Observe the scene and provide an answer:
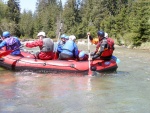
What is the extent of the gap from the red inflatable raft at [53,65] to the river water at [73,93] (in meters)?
0.21

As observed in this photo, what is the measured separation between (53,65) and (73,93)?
2920mm

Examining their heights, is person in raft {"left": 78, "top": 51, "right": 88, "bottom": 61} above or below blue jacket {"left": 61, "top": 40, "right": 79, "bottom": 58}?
below

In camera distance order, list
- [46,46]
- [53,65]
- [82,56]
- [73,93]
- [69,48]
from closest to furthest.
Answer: [73,93] → [53,65] → [46,46] → [69,48] → [82,56]

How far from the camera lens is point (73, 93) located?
25.3ft

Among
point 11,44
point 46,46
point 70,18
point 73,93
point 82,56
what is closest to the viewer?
point 73,93

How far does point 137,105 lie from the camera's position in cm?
672

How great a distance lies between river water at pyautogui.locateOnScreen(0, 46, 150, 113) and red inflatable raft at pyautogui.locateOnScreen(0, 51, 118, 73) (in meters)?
A: 0.21

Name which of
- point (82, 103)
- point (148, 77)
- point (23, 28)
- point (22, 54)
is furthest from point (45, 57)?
point (23, 28)

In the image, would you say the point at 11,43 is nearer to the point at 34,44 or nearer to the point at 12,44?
the point at 12,44

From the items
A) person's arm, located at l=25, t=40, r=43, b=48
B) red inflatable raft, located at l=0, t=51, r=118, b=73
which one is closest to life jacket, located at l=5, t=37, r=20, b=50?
red inflatable raft, located at l=0, t=51, r=118, b=73

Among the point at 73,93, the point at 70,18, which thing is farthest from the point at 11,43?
the point at 70,18

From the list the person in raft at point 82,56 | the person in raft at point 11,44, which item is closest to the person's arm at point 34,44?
the person in raft at point 11,44

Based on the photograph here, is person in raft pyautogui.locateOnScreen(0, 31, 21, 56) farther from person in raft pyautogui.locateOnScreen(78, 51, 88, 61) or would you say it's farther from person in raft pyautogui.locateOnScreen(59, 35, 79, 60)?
person in raft pyautogui.locateOnScreen(78, 51, 88, 61)

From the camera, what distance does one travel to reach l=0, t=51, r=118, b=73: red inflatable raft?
34.3ft
